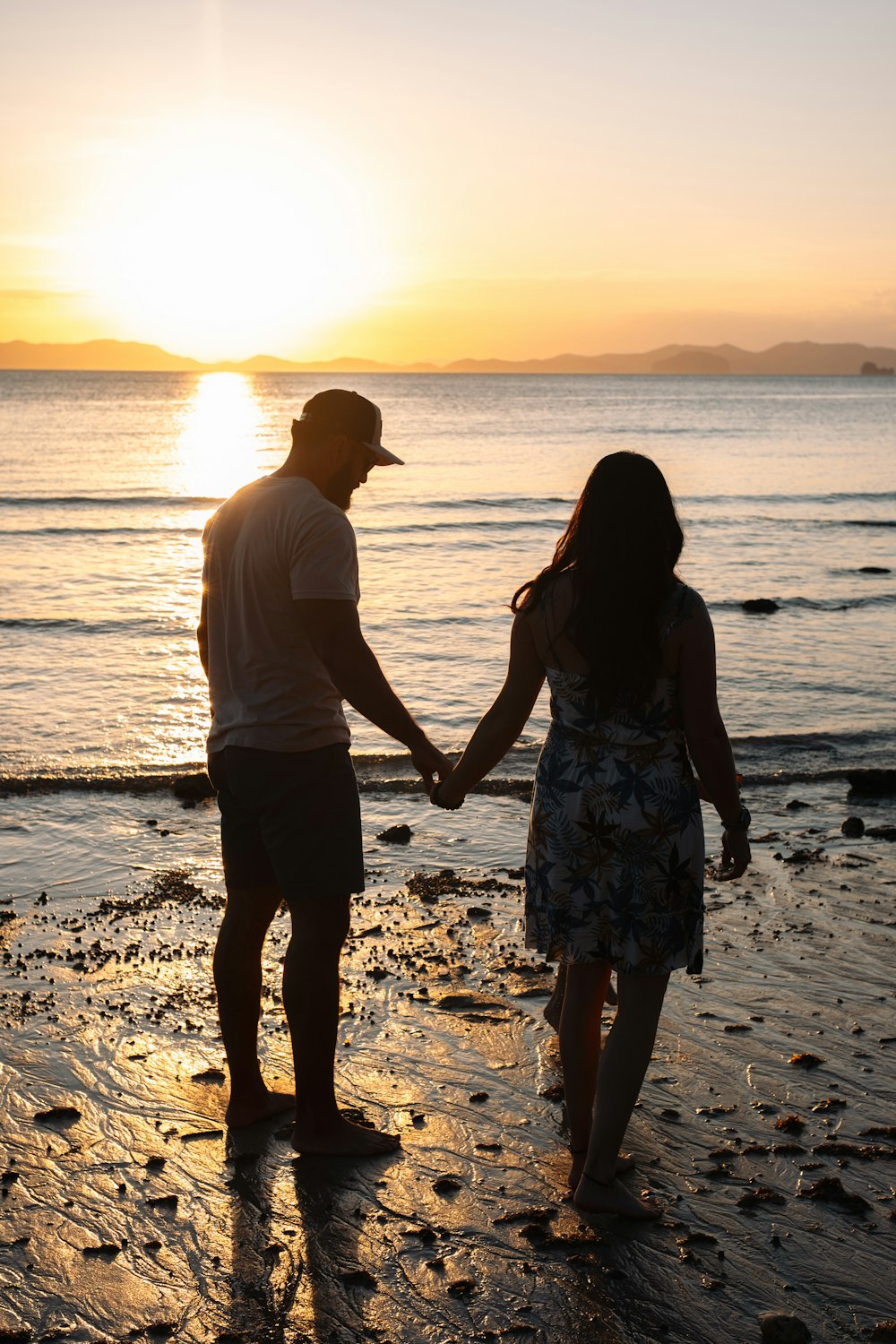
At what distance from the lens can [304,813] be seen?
3684 millimetres

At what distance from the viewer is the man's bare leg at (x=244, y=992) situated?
3932 millimetres

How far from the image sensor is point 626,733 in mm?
3385

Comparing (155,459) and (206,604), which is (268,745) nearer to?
(206,604)

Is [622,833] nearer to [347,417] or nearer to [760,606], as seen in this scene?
[347,417]

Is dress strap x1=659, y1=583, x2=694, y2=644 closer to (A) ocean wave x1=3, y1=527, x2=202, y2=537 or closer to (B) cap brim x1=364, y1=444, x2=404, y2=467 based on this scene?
(B) cap brim x1=364, y1=444, x2=404, y2=467

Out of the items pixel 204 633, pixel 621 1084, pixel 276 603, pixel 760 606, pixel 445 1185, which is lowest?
pixel 445 1185

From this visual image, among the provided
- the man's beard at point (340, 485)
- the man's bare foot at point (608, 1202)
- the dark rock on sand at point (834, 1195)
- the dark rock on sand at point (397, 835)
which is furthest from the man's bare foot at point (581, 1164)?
the dark rock on sand at point (397, 835)

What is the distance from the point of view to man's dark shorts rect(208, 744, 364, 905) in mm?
3678

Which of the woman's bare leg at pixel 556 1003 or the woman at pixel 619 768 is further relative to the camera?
the woman's bare leg at pixel 556 1003

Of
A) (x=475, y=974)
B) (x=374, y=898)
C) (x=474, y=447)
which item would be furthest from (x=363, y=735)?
(x=474, y=447)

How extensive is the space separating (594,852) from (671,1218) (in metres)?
1.07

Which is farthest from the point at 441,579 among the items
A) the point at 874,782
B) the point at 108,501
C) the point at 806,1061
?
the point at 806,1061

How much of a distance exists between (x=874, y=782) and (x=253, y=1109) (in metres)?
5.79

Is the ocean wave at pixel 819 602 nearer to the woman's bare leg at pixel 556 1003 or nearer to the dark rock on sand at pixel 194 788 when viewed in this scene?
the dark rock on sand at pixel 194 788
